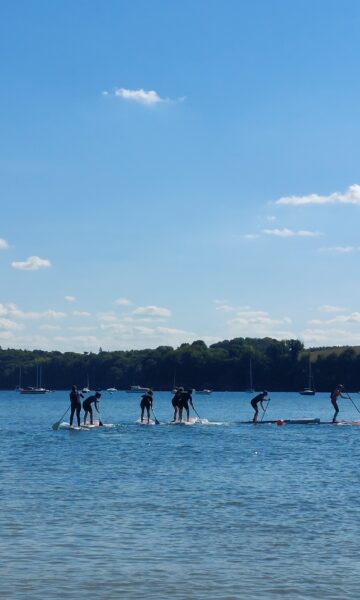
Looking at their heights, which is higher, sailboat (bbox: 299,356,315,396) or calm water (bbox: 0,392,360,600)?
sailboat (bbox: 299,356,315,396)

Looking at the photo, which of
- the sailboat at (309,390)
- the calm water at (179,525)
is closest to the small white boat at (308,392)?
the sailboat at (309,390)

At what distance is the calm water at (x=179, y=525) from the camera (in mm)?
13391

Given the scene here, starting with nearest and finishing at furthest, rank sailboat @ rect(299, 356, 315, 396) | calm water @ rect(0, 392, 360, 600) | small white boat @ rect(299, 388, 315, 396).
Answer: calm water @ rect(0, 392, 360, 600) → small white boat @ rect(299, 388, 315, 396) → sailboat @ rect(299, 356, 315, 396)

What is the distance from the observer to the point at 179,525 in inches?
705

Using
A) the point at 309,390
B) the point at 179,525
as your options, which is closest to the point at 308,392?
the point at 309,390

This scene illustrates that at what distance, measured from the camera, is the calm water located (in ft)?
43.9

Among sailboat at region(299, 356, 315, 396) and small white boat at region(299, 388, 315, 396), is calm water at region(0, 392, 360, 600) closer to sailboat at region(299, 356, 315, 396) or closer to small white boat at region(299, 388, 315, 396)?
small white boat at region(299, 388, 315, 396)

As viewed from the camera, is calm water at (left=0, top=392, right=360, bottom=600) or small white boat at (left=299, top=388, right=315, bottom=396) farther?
small white boat at (left=299, top=388, right=315, bottom=396)

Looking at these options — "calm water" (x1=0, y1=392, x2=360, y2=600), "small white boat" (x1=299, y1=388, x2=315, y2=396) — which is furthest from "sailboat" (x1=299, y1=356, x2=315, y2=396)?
"calm water" (x1=0, y1=392, x2=360, y2=600)

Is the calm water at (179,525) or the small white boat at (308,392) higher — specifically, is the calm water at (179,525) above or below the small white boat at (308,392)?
below

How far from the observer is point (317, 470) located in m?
28.2

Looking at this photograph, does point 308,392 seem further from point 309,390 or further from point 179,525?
point 179,525

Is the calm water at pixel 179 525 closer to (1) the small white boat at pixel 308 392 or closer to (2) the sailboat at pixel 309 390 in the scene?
(1) the small white boat at pixel 308 392

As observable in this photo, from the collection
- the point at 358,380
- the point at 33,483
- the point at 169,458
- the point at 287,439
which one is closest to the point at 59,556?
the point at 33,483
